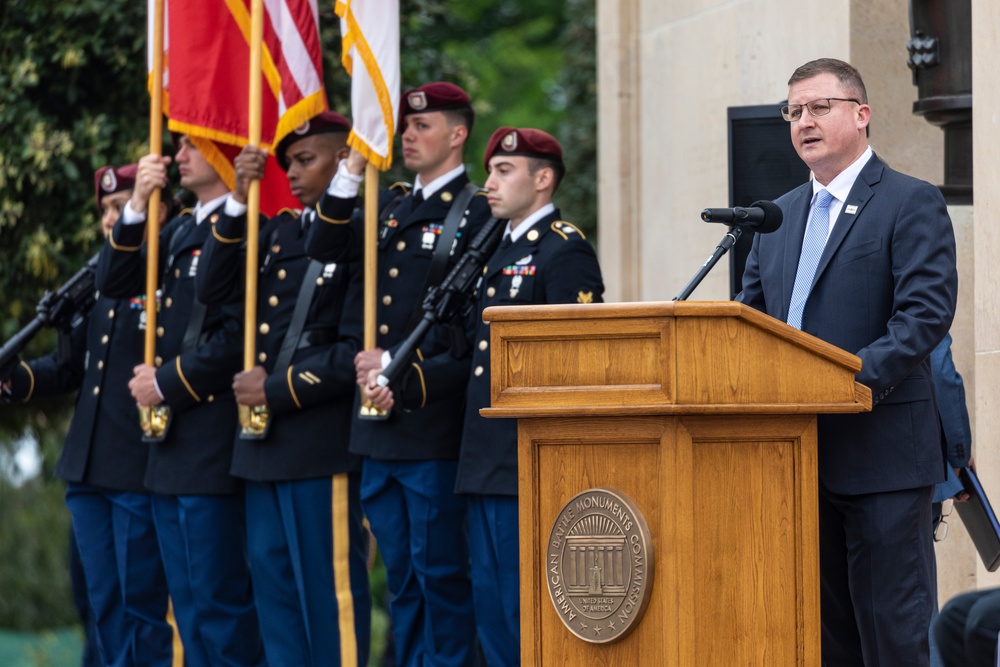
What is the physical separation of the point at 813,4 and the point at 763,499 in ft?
11.0

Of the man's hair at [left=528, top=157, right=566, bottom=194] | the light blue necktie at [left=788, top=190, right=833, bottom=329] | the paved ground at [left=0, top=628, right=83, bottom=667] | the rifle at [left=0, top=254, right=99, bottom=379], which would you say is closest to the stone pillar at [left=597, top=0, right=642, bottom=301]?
the man's hair at [left=528, top=157, right=566, bottom=194]

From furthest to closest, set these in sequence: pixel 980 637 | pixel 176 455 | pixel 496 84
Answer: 1. pixel 496 84
2. pixel 176 455
3. pixel 980 637

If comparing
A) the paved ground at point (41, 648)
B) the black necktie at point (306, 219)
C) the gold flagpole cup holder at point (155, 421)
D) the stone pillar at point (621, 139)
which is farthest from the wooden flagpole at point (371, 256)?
the paved ground at point (41, 648)

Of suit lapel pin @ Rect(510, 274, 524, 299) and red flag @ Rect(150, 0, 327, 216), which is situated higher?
red flag @ Rect(150, 0, 327, 216)

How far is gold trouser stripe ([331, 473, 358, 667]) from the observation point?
609 centimetres

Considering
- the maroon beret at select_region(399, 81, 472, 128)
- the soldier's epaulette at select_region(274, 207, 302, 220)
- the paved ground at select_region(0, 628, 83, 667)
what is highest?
the maroon beret at select_region(399, 81, 472, 128)

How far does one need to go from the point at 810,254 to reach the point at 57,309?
162 inches

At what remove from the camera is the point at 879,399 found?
154 inches

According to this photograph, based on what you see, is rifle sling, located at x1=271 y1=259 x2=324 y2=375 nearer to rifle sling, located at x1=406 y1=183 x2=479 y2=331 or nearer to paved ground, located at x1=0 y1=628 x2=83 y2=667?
rifle sling, located at x1=406 y1=183 x2=479 y2=331

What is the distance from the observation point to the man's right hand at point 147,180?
6.61 m

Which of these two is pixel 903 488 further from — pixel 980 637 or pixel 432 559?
pixel 432 559

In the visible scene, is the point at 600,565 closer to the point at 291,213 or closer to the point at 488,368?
the point at 488,368

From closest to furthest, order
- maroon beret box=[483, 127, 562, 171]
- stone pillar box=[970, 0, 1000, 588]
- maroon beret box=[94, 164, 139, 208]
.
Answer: stone pillar box=[970, 0, 1000, 588] → maroon beret box=[483, 127, 562, 171] → maroon beret box=[94, 164, 139, 208]

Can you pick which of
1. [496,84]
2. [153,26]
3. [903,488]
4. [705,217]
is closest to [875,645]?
[903,488]
